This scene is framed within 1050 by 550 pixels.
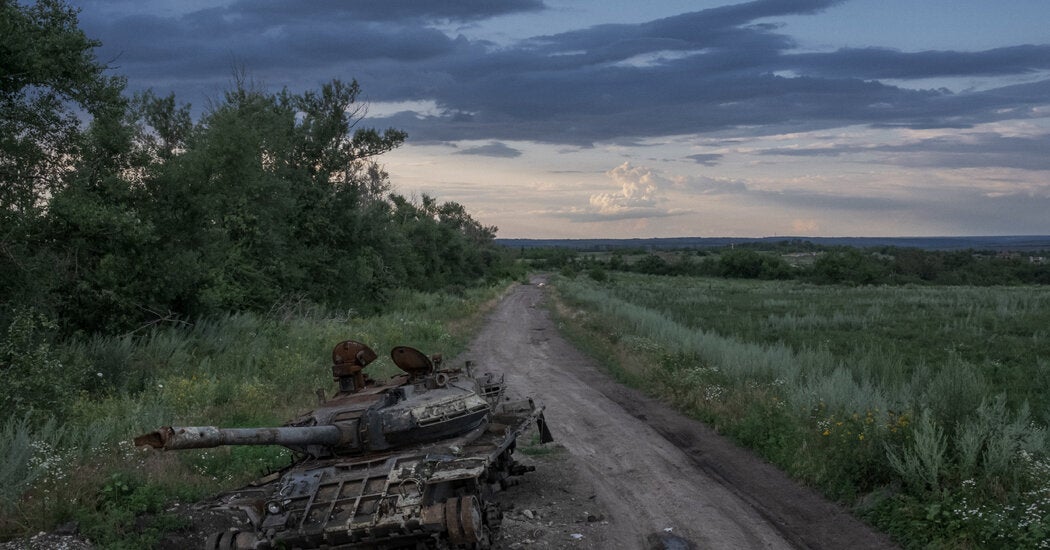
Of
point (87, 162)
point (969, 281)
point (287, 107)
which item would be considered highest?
point (287, 107)

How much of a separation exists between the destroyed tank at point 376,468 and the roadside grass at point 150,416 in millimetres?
1637

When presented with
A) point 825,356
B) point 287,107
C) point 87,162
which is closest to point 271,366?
point 87,162

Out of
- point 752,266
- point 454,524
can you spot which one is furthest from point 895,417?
point 752,266

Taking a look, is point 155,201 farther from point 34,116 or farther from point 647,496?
point 647,496

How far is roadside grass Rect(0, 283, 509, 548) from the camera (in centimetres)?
920

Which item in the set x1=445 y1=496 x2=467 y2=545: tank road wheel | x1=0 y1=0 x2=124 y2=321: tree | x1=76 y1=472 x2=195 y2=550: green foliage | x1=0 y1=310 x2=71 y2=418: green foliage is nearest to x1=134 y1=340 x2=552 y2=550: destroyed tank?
x1=445 y1=496 x2=467 y2=545: tank road wheel

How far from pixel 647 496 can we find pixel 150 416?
303 inches

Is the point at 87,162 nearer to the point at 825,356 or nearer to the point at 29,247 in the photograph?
the point at 29,247

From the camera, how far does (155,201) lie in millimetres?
19953

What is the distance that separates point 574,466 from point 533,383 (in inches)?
333

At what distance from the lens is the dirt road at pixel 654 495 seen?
30.4ft

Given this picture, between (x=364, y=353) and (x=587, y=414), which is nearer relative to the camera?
(x=364, y=353)

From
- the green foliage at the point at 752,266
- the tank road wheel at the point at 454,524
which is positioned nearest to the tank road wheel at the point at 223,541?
the tank road wheel at the point at 454,524

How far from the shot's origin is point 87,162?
18.5 m
